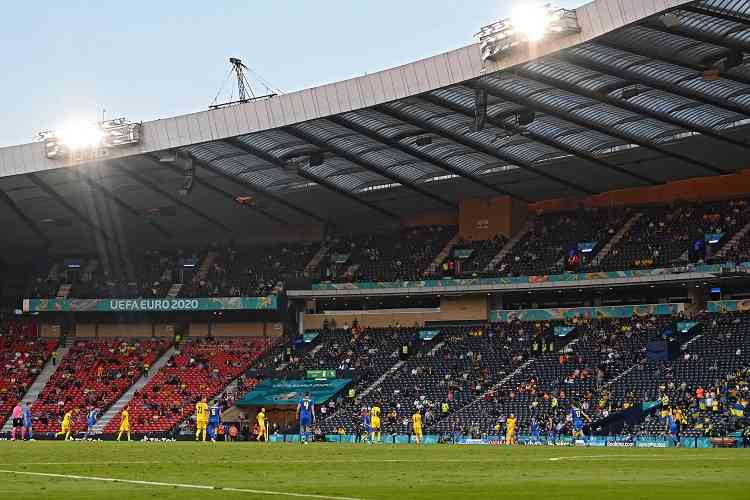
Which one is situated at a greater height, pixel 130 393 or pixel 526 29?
pixel 526 29

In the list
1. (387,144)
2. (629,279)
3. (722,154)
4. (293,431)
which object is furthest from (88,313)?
(722,154)

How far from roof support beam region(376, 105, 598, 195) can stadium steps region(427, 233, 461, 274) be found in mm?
8411

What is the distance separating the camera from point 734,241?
196 ft

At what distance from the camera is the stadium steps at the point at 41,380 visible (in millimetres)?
71250

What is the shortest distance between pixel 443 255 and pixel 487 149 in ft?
48.0

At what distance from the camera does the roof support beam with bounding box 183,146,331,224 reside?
6194 cm


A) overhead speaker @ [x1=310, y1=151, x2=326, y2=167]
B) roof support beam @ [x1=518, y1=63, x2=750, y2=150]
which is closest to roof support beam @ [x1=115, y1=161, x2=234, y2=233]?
overhead speaker @ [x1=310, y1=151, x2=326, y2=167]

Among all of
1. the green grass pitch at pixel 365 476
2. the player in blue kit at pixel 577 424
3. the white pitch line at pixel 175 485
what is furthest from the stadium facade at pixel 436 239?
the white pitch line at pixel 175 485

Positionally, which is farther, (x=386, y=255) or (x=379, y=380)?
(x=386, y=255)

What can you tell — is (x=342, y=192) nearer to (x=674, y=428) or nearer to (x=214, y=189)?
(x=214, y=189)

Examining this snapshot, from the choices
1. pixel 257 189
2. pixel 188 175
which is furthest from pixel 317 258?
pixel 188 175

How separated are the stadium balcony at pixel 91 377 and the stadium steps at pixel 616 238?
2740 centimetres

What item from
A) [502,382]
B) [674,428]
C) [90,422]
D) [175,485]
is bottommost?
[175,485]

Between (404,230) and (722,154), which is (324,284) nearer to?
(404,230)
